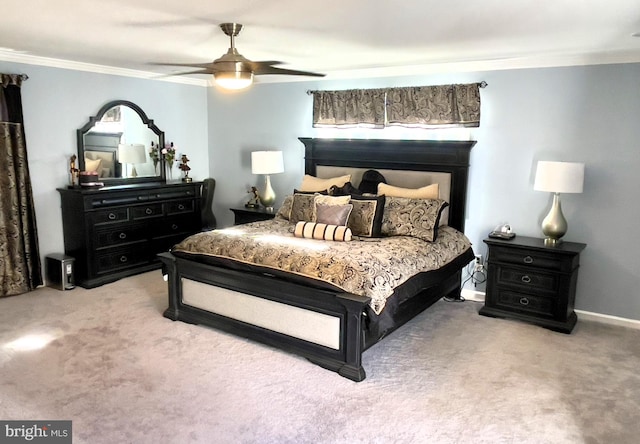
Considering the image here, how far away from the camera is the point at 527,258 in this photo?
411 cm

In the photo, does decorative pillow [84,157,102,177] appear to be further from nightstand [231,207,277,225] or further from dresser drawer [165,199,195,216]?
nightstand [231,207,277,225]

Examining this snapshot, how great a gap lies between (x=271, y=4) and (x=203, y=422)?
7.66 feet

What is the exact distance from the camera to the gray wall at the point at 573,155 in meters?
4.04

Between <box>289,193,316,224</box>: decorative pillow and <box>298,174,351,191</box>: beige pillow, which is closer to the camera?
<box>289,193,316,224</box>: decorative pillow

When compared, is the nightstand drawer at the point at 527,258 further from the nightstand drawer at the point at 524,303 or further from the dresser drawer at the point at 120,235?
the dresser drawer at the point at 120,235

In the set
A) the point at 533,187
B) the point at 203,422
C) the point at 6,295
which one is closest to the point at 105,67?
the point at 6,295

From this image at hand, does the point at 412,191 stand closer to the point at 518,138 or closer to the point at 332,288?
the point at 518,138

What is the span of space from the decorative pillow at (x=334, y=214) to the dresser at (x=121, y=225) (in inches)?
85.6

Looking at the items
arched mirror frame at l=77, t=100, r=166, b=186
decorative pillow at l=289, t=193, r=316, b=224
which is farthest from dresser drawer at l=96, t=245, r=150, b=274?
decorative pillow at l=289, t=193, r=316, b=224

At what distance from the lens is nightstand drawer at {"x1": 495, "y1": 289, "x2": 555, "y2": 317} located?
408 centimetres

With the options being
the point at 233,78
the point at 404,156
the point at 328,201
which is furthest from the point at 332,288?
the point at 404,156

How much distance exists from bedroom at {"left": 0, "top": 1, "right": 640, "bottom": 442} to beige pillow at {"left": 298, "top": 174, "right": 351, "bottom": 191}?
18.9 inches

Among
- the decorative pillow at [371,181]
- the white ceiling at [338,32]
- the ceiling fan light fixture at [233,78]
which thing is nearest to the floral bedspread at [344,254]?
the decorative pillow at [371,181]

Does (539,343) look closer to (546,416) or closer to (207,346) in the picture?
(546,416)
